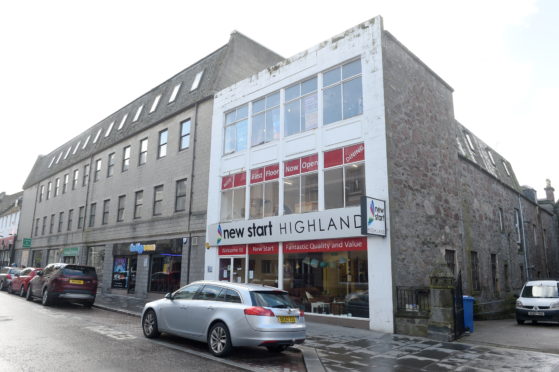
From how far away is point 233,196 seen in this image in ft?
59.6

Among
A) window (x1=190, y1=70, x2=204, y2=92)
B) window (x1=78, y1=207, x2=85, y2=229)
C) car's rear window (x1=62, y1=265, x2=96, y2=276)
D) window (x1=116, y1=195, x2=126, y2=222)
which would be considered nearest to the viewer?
car's rear window (x1=62, y1=265, x2=96, y2=276)

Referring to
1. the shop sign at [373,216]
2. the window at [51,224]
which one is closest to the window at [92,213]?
the window at [51,224]

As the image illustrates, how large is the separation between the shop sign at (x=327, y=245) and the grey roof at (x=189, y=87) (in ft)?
32.3

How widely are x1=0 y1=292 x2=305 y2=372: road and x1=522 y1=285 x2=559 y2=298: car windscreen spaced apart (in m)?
11.7

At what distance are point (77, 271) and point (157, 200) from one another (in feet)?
22.0

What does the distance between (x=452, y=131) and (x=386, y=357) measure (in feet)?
42.4

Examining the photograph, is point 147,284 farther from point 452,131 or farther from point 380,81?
point 452,131

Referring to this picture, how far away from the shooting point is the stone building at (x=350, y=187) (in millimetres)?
12750

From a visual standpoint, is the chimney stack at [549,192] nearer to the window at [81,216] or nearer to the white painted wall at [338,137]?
the white painted wall at [338,137]

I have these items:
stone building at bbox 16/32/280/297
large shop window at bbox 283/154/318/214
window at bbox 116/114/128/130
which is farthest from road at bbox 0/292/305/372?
window at bbox 116/114/128/130

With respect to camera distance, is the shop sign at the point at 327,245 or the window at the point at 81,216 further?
the window at the point at 81,216

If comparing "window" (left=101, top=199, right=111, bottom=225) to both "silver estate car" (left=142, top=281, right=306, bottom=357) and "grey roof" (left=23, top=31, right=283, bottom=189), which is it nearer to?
"grey roof" (left=23, top=31, right=283, bottom=189)

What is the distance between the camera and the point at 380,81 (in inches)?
528

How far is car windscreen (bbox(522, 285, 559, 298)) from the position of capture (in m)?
15.2
